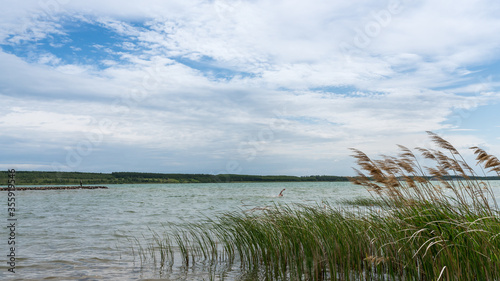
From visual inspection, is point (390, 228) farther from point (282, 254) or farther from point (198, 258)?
point (198, 258)

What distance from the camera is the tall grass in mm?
4984

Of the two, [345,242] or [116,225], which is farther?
[116,225]

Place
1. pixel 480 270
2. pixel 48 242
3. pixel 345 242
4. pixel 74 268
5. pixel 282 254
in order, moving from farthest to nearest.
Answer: pixel 48 242 < pixel 74 268 < pixel 282 254 < pixel 345 242 < pixel 480 270

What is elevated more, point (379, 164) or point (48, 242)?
point (379, 164)

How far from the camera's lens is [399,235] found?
5.78 m

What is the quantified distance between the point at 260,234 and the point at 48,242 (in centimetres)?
974

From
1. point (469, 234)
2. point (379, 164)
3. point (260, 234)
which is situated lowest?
point (260, 234)

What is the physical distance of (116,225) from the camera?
18375mm

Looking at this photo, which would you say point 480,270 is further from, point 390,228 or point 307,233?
point 307,233

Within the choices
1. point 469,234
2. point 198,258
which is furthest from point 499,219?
point 198,258

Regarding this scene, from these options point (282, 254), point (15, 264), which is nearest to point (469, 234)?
point (282, 254)

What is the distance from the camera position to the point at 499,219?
5.59 meters

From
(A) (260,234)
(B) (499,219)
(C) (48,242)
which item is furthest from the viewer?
(C) (48,242)

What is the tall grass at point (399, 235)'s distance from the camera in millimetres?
4984
